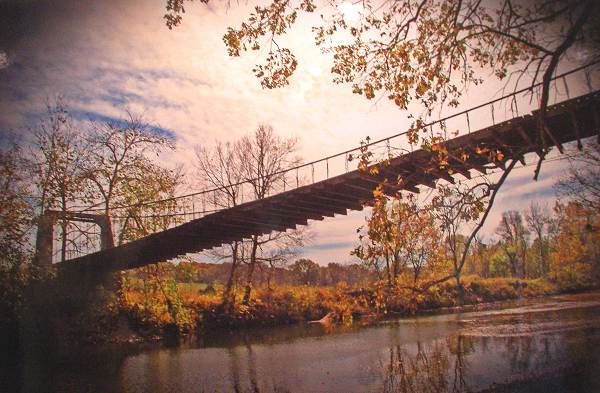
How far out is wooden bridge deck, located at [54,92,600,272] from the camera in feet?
24.1

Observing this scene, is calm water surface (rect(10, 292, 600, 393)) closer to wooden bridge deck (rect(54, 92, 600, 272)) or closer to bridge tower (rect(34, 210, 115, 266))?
bridge tower (rect(34, 210, 115, 266))

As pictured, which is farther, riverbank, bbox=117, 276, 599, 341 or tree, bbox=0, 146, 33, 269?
riverbank, bbox=117, 276, 599, 341

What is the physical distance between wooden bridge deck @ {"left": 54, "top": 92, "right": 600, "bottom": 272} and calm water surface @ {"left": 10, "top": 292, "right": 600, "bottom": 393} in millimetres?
4447

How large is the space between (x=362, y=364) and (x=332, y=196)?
535cm

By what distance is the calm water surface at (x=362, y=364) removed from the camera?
925 centimetres

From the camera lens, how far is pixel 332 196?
12.5 metres

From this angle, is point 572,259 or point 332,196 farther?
point 572,259

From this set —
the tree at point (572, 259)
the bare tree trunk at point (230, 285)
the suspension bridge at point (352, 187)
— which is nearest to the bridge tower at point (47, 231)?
the suspension bridge at point (352, 187)

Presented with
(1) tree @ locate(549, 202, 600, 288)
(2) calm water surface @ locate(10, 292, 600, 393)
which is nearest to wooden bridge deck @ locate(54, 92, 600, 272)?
(2) calm water surface @ locate(10, 292, 600, 393)

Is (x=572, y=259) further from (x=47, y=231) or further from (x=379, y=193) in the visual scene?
(x=47, y=231)

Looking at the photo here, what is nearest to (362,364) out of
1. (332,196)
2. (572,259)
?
(332,196)

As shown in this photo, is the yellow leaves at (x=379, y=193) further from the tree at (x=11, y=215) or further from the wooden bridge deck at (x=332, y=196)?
the tree at (x=11, y=215)

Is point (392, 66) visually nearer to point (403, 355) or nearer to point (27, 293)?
point (403, 355)

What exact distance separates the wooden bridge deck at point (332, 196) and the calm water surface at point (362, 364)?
4.45m
